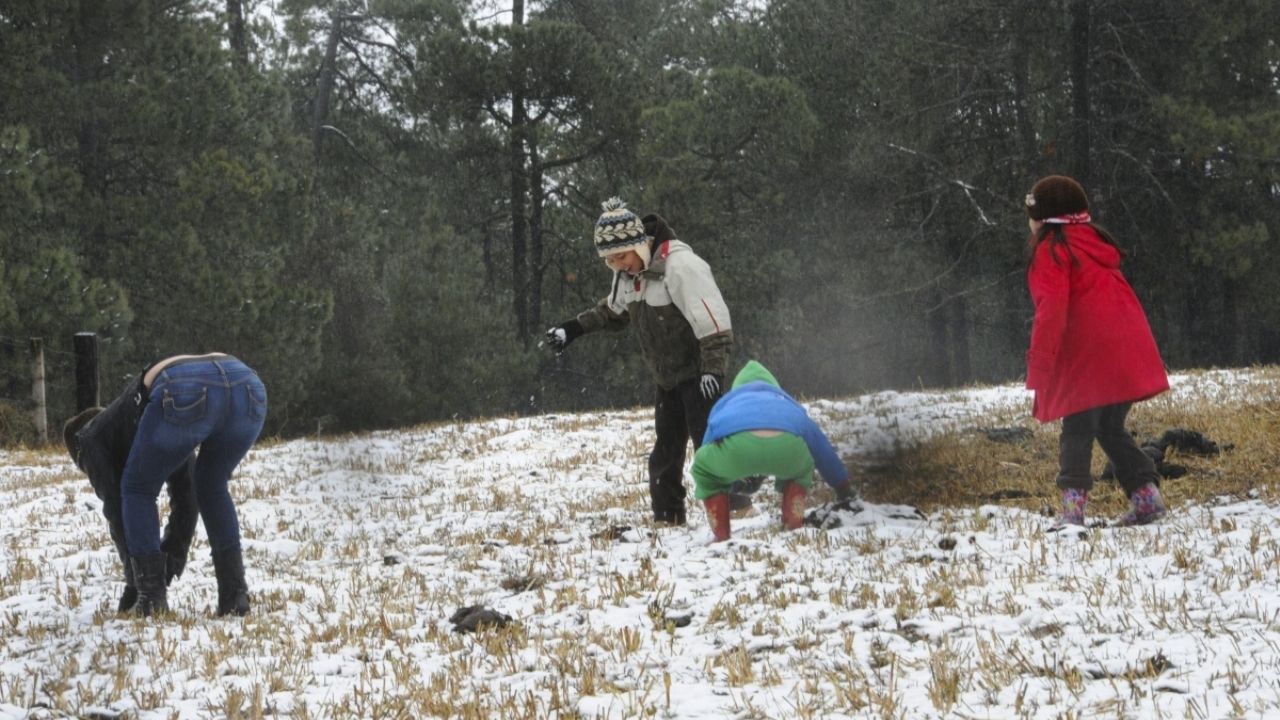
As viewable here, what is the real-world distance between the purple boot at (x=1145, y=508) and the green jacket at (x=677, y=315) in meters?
2.33

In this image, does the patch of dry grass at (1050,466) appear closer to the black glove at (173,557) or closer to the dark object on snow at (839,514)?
the dark object on snow at (839,514)

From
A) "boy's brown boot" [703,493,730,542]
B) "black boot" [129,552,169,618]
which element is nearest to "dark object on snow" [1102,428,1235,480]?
"boy's brown boot" [703,493,730,542]

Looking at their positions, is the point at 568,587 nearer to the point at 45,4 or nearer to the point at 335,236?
the point at 45,4

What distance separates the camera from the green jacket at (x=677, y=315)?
7484mm

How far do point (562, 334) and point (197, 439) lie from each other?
9.28 ft

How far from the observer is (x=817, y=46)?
2728cm

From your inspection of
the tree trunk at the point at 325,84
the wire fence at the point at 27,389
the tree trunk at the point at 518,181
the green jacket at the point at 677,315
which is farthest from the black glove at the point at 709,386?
the tree trunk at the point at 325,84

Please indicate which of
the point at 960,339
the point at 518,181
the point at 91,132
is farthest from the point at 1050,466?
the point at 960,339

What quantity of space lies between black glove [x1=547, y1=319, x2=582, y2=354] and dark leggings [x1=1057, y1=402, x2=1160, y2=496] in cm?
304

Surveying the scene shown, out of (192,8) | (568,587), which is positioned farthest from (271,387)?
(568,587)

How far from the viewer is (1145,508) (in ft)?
21.4

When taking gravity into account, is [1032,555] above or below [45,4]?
below

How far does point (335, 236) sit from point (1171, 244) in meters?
16.3

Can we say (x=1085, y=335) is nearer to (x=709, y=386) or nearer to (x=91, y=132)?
(x=709, y=386)
